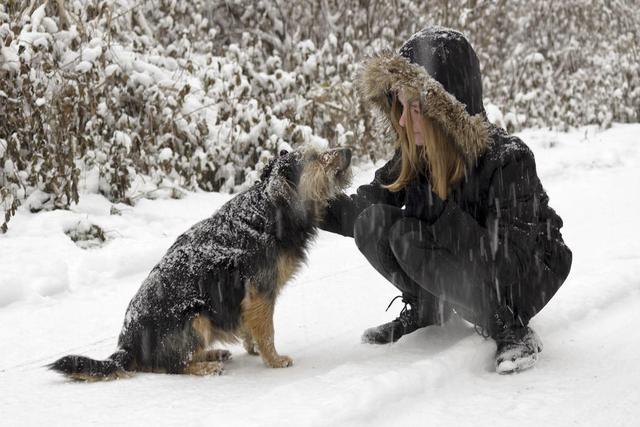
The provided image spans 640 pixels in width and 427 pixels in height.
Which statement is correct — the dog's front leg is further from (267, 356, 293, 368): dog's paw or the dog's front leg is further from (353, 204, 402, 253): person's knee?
(353, 204, 402, 253): person's knee

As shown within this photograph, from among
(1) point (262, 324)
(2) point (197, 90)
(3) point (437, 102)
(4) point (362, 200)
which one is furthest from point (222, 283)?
(2) point (197, 90)

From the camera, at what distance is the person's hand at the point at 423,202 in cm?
338

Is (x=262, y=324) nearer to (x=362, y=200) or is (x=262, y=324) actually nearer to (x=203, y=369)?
(x=203, y=369)

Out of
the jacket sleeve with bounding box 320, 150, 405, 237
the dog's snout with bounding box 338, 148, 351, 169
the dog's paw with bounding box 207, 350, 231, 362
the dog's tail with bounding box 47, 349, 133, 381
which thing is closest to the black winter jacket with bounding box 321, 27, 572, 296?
the jacket sleeve with bounding box 320, 150, 405, 237

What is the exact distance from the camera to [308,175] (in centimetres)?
364

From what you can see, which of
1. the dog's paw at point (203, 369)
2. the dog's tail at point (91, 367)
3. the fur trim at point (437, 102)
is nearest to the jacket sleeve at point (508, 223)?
the fur trim at point (437, 102)

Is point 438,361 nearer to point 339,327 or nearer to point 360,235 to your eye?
point 360,235

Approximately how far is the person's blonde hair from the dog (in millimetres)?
486

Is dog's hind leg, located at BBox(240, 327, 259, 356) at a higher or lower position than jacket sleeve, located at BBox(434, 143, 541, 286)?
lower

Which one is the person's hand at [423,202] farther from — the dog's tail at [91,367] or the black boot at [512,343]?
the dog's tail at [91,367]

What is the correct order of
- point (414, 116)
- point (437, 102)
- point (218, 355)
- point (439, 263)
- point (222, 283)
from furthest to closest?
point (218, 355)
point (222, 283)
point (414, 116)
point (439, 263)
point (437, 102)

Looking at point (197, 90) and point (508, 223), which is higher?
point (197, 90)

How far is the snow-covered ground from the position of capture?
2.79 m

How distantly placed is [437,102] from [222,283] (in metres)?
1.40
